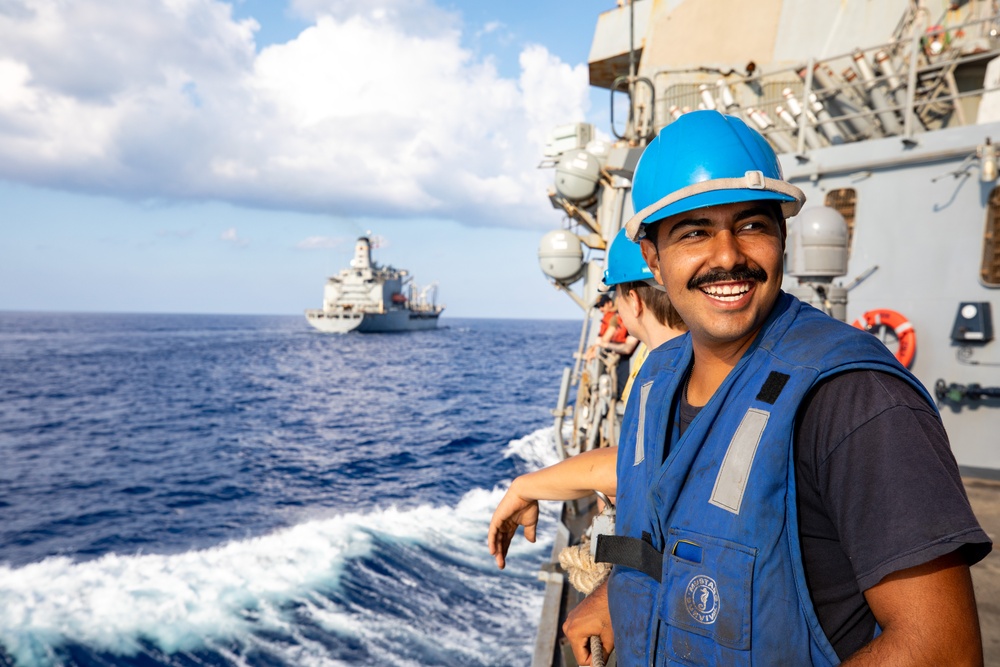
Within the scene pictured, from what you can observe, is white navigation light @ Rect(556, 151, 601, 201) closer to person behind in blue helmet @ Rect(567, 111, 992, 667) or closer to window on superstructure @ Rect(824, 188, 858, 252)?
window on superstructure @ Rect(824, 188, 858, 252)

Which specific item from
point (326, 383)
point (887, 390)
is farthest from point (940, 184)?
→ point (326, 383)

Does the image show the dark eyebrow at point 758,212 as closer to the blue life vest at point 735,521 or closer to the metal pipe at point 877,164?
the blue life vest at point 735,521

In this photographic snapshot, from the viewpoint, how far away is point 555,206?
1741 centimetres

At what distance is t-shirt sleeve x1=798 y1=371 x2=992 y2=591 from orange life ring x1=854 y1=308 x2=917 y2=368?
22.5ft

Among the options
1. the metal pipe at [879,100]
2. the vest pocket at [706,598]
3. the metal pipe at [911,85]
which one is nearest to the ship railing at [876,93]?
the metal pipe at [879,100]

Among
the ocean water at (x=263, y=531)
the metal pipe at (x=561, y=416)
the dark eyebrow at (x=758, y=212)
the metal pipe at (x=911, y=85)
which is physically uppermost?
the metal pipe at (x=911, y=85)

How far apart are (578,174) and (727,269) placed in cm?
1332

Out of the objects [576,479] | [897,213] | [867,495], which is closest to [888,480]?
[867,495]

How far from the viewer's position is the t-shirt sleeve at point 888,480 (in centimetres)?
98

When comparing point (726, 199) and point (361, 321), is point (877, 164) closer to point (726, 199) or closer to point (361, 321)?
point (726, 199)

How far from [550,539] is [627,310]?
9613mm

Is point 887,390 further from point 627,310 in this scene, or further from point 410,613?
point 410,613

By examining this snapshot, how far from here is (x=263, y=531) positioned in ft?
40.7

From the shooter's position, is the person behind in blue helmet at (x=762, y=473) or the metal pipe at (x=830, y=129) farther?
the metal pipe at (x=830, y=129)
